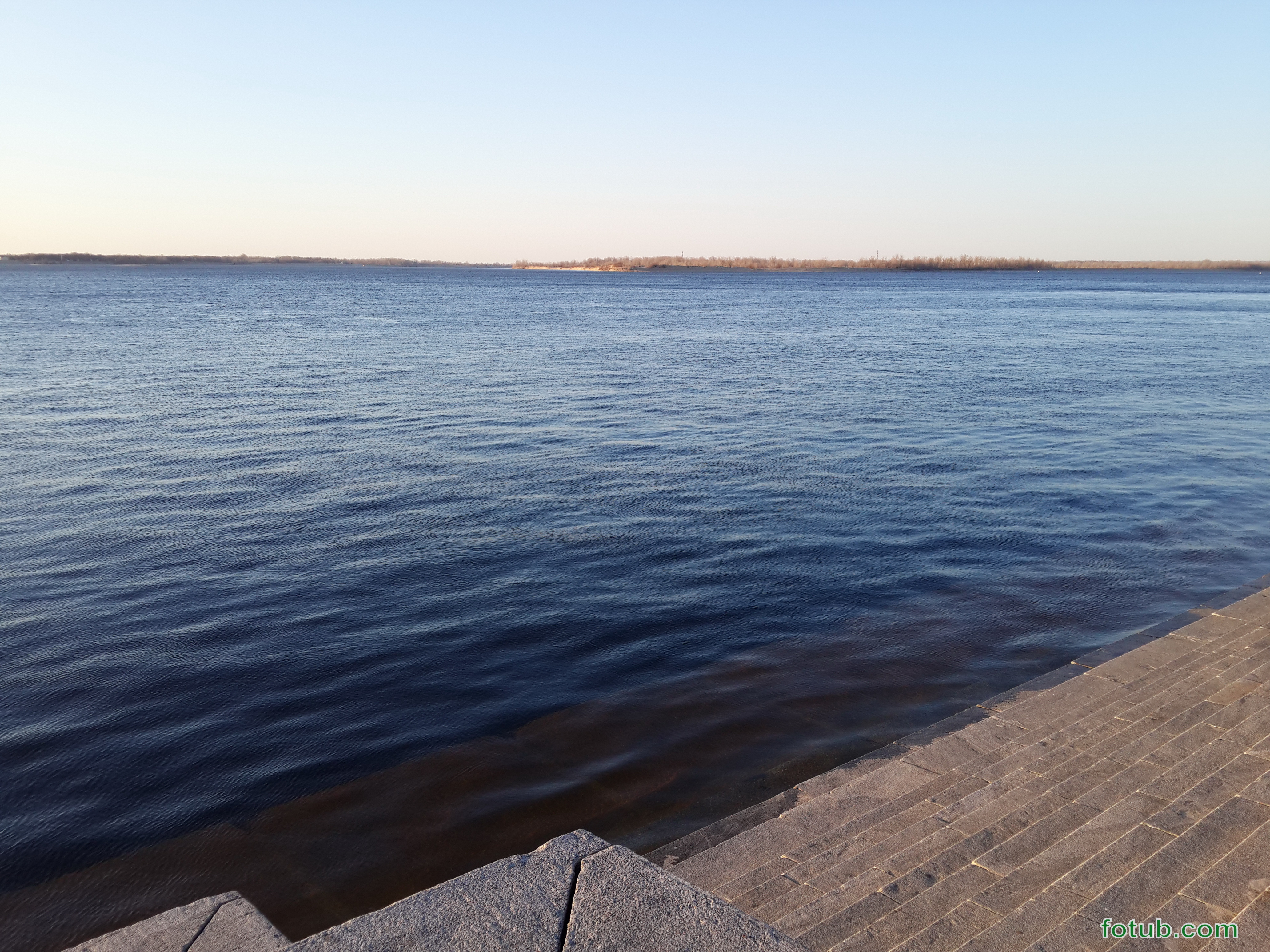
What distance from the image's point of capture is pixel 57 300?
246 ft

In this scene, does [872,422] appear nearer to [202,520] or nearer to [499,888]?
[202,520]

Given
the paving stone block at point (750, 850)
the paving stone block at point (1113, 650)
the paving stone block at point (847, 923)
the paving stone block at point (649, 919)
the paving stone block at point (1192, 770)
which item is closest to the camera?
the paving stone block at point (649, 919)

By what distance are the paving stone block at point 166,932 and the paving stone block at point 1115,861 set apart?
14.6 feet

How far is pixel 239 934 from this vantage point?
12.6ft

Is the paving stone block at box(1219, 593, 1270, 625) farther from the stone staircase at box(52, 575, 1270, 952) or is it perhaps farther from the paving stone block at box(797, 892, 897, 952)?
the paving stone block at box(797, 892, 897, 952)

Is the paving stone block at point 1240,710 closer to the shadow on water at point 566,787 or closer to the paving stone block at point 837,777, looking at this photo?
the shadow on water at point 566,787

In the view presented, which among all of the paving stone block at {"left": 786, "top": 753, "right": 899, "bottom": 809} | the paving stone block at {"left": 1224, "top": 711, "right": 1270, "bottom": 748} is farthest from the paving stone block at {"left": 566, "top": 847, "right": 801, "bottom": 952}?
the paving stone block at {"left": 1224, "top": 711, "right": 1270, "bottom": 748}

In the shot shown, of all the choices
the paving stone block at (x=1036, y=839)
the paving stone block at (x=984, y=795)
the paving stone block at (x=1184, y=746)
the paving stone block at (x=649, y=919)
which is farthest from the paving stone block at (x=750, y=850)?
the paving stone block at (x=1184, y=746)

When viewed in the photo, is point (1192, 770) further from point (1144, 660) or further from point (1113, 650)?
point (1113, 650)

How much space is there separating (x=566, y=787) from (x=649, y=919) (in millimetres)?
3936

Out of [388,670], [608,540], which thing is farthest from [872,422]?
[388,670]
